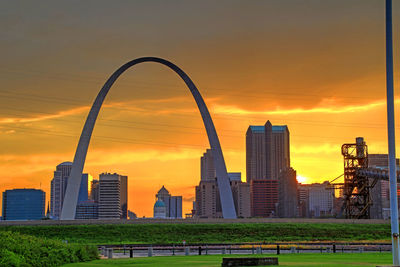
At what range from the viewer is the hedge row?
3148 cm

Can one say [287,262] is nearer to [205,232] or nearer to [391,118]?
[391,118]

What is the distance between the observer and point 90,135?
341 feet

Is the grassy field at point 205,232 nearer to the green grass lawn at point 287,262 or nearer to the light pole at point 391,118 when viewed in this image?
the green grass lawn at point 287,262

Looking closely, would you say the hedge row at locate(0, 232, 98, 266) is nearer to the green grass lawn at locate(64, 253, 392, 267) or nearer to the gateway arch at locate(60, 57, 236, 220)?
the green grass lawn at locate(64, 253, 392, 267)

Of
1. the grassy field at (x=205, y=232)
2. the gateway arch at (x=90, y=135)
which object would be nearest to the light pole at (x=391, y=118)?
the grassy field at (x=205, y=232)

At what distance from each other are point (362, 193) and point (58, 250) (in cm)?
8697

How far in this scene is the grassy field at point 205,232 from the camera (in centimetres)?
8069

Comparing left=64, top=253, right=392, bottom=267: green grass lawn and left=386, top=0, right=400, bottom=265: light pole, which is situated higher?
left=386, top=0, right=400, bottom=265: light pole

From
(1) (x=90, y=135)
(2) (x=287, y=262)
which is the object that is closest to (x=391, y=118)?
(2) (x=287, y=262)

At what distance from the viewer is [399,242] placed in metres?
27.6

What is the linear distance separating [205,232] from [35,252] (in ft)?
165

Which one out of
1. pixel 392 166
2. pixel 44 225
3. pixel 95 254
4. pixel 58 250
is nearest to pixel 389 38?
pixel 392 166

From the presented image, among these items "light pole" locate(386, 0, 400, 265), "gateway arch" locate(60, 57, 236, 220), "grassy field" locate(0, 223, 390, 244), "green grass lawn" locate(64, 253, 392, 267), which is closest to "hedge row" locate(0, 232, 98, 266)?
"green grass lawn" locate(64, 253, 392, 267)

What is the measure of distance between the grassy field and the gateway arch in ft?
52.9
